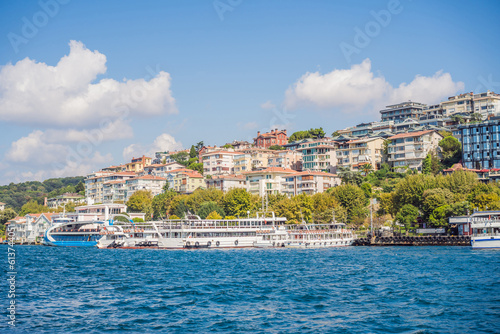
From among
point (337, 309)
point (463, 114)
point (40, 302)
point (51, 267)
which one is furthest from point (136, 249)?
point (463, 114)

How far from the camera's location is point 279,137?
162875mm

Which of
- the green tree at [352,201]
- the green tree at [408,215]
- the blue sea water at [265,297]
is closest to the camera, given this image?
the blue sea water at [265,297]

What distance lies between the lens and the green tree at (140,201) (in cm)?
13100

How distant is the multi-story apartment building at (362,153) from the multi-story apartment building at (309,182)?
Result: 7.03m

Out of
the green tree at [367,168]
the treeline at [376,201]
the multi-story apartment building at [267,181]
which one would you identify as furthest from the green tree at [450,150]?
the multi-story apartment building at [267,181]

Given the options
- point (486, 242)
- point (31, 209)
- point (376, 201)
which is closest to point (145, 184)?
point (31, 209)

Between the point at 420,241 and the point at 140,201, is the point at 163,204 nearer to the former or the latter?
the point at 140,201

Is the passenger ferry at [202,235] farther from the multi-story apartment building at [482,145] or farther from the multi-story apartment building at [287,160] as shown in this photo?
the multi-story apartment building at [287,160]

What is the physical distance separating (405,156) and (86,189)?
100m

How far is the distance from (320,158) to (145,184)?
48614 mm

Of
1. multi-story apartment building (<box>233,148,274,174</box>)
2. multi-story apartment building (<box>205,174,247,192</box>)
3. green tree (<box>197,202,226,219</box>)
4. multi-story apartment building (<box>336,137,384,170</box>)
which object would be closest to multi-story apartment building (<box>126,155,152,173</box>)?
multi-story apartment building (<box>233,148,274,174</box>)

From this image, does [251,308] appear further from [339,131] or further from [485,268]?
[339,131]

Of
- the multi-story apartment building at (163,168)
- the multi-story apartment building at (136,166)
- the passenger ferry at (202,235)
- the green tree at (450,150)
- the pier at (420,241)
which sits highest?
the multi-story apartment building at (136,166)

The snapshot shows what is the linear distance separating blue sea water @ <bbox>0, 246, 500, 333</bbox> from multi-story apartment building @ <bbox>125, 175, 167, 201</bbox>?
93542 millimetres
